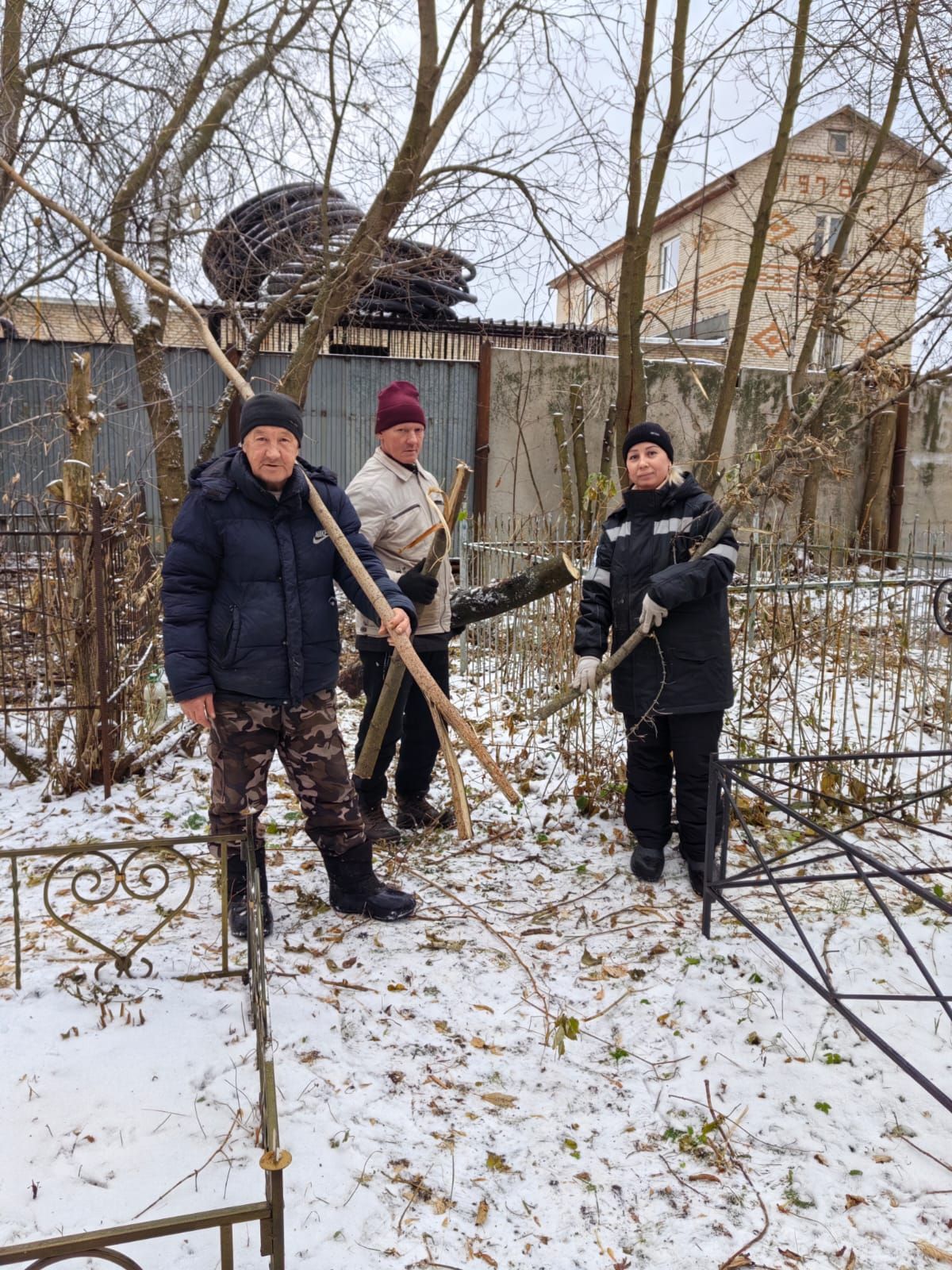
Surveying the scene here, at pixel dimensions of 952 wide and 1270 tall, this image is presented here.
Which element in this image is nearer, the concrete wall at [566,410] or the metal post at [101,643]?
the metal post at [101,643]

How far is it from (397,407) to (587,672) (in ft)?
4.29

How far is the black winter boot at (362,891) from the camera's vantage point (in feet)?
10.3

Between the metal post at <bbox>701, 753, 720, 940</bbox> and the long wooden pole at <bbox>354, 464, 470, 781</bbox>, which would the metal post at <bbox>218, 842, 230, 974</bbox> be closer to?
the long wooden pole at <bbox>354, 464, 470, 781</bbox>

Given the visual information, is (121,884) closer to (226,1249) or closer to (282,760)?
(282,760)

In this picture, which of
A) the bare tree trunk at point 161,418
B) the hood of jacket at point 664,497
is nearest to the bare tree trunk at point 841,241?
the hood of jacket at point 664,497

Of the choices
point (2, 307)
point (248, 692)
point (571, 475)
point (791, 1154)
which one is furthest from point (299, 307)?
point (791, 1154)

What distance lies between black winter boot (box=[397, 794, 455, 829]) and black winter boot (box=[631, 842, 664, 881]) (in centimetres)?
89

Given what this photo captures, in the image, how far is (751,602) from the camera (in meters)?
4.26

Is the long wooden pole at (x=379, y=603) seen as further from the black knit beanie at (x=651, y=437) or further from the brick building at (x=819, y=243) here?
the brick building at (x=819, y=243)

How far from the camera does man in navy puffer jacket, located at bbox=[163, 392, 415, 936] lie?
8.88 feet

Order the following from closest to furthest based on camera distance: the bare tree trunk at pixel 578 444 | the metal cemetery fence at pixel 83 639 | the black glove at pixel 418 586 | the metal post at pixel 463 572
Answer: the black glove at pixel 418 586 < the metal cemetery fence at pixel 83 639 < the bare tree trunk at pixel 578 444 < the metal post at pixel 463 572

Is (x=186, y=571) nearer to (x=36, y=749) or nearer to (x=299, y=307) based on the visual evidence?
(x=36, y=749)

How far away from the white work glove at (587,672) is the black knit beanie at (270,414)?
1445mm

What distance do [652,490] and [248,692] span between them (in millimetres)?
1699
